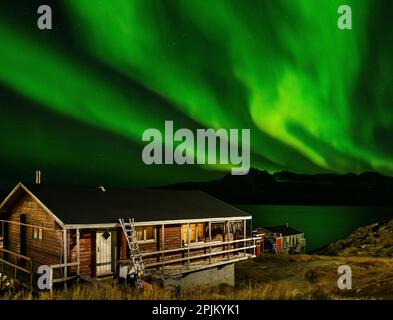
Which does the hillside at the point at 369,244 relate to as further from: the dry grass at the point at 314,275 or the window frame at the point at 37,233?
the window frame at the point at 37,233

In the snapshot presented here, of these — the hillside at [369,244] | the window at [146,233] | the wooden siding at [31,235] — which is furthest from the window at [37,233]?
the hillside at [369,244]

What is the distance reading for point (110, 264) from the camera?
63.3 ft

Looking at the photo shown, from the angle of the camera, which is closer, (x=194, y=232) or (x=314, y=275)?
(x=194, y=232)

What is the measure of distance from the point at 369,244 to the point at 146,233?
2822 cm

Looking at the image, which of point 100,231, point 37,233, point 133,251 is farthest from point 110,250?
point 37,233

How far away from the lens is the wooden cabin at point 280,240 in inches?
1901

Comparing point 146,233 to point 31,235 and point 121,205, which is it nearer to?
point 121,205

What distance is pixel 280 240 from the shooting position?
49.8 metres

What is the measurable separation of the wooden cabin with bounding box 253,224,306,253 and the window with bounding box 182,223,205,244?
21.9 m

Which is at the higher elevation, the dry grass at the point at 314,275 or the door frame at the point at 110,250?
the door frame at the point at 110,250

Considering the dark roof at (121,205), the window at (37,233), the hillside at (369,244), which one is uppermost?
the dark roof at (121,205)
